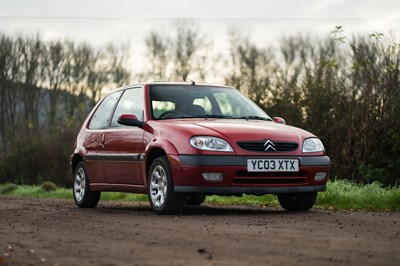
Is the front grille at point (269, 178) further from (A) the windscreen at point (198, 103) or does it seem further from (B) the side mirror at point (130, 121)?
(B) the side mirror at point (130, 121)

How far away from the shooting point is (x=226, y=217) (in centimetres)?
970

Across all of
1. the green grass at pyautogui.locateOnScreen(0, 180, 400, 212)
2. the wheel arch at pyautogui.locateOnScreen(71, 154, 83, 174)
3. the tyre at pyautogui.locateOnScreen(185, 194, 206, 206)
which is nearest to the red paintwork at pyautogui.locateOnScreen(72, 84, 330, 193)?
the wheel arch at pyautogui.locateOnScreen(71, 154, 83, 174)

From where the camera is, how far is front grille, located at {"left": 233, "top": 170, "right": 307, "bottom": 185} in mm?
9727

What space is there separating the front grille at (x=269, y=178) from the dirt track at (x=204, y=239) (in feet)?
1.33

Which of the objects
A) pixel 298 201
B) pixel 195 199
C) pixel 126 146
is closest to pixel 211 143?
pixel 126 146

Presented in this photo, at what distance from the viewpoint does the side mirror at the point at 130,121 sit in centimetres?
1055

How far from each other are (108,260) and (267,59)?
39.9 metres

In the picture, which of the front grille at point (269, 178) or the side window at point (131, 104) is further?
the side window at point (131, 104)

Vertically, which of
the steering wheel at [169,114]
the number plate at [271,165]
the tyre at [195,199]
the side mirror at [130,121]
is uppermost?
the steering wheel at [169,114]

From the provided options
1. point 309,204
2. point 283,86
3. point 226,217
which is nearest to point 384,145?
point 283,86

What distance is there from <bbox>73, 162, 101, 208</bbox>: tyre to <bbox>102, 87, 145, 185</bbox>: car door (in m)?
0.83

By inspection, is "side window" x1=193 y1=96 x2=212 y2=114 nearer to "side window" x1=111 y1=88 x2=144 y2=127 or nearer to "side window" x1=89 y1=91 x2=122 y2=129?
"side window" x1=111 y1=88 x2=144 y2=127

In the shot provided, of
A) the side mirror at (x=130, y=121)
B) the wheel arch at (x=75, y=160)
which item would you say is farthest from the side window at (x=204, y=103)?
the wheel arch at (x=75, y=160)

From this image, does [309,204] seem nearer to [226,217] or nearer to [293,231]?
[226,217]
